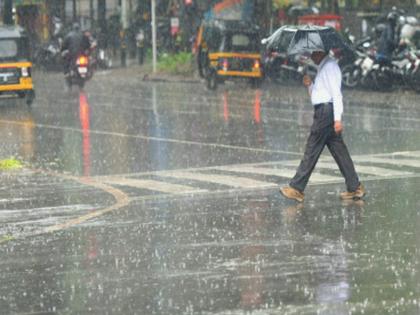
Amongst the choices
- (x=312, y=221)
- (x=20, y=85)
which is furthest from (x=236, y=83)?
(x=312, y=221)

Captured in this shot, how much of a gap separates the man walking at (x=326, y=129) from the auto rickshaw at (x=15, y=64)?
1974 centimetres

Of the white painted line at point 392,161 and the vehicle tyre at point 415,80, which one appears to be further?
the vehicle tyre at point 415,80

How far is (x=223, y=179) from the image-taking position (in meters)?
16.0

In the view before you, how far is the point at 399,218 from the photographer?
12.1 meters

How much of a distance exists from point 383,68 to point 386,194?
21.0 meters

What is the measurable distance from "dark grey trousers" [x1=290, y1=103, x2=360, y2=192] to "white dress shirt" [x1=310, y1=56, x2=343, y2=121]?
7 centimetres

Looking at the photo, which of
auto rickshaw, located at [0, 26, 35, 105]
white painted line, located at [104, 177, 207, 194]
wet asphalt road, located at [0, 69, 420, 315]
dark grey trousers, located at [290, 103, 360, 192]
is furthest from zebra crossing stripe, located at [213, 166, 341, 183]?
auto rickshaw, located at [0, 26, 35, 105]

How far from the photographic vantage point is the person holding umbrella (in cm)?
1357

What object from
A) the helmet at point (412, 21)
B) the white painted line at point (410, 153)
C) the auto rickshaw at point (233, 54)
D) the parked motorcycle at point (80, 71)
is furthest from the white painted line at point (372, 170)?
the parked motorcycle at point (80, 71)

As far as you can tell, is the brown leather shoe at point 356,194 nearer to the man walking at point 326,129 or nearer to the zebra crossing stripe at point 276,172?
the man walking at point 326,129

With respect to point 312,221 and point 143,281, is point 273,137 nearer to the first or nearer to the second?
point 312,221

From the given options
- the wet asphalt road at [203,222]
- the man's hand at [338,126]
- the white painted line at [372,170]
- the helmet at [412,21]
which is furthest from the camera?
the helmet at [412,21]

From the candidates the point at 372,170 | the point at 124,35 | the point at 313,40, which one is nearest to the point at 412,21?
the point at 372,170

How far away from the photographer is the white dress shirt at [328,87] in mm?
13555
